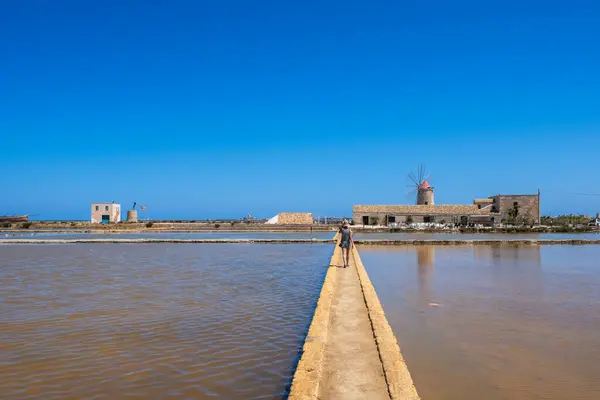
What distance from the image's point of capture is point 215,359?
398 cm

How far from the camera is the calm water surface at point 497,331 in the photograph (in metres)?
3.40

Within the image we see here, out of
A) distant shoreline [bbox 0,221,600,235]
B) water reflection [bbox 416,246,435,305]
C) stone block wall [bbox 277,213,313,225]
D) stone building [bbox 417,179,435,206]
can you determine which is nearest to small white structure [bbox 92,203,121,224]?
distant shoreline [bbox 0,221,600,235]

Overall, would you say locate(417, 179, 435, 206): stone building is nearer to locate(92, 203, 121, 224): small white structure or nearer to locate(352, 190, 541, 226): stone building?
locate(352, 190, 541, 226): stone building

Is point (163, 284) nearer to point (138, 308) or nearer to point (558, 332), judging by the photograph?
point (138, 308)

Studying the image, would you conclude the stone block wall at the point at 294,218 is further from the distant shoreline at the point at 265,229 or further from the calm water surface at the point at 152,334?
the calm water surface at the point at 152,334

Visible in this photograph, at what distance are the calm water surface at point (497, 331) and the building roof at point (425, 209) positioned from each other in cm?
2758

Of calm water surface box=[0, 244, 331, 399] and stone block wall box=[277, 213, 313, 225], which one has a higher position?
stone block wall box=[277, 213, 313, 225]

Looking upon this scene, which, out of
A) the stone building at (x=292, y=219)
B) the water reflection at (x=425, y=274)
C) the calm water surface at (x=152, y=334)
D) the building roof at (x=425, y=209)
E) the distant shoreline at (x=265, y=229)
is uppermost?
the building roof at (x=425, y=209)

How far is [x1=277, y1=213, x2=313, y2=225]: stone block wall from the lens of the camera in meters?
41.5

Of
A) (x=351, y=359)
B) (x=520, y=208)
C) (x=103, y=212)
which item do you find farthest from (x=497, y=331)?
(x=103, y=212)

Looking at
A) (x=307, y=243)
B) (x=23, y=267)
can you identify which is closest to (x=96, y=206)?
(x=307, y=243)

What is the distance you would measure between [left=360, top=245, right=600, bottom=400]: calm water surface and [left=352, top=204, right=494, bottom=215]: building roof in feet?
90.5

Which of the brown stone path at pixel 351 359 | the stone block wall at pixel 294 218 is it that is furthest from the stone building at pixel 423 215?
the brown stone path at pixel 351 359

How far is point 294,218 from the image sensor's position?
42.0 m
